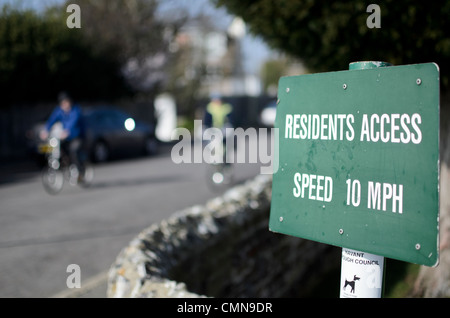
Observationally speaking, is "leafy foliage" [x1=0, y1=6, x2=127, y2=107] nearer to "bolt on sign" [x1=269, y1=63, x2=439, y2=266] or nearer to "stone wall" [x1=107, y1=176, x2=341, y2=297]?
"stone wall" [x1=107, y1=176, x2=341, y2=297]

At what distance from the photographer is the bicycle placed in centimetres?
1062

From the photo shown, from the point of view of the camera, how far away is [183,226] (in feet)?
16.0

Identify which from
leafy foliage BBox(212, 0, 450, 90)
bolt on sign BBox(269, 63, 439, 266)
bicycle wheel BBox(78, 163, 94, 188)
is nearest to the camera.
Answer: bolt on sign BBox(269, 63, 439, 266)

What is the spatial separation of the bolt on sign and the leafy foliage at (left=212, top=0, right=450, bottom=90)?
8.04ft

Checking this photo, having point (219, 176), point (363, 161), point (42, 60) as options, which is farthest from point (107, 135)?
point (363, 161)

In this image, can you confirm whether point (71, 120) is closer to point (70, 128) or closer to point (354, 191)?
point (70, 128)

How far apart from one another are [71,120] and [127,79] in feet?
46.3

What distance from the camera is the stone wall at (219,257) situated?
11.4 feet

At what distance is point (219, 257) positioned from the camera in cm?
490

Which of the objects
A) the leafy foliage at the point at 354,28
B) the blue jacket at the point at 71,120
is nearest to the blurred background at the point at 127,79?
the leafy foliage at the point at 354,28

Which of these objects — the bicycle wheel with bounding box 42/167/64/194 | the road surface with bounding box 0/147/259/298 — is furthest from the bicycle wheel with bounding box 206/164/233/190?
the bicycle wheel with bounding box 42/167/64/194

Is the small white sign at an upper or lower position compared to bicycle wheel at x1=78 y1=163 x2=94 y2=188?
upper

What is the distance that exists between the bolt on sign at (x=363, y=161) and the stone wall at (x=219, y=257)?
1.00m

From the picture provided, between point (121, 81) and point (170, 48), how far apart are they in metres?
5.01
